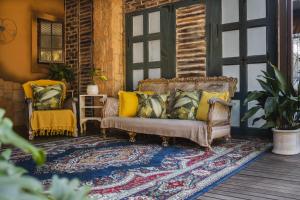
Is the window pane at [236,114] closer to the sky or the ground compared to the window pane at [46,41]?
closer to the ground

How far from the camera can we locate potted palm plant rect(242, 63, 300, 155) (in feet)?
10.8

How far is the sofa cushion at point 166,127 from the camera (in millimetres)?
3507

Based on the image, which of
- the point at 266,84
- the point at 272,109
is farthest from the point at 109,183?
the point at 266,84

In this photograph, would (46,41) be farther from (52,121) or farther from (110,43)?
(52,121)

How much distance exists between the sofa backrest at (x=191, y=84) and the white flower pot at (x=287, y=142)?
1067 mm

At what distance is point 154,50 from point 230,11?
1419 mm

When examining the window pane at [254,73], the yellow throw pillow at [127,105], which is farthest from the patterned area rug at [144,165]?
the window pane at [254,73]

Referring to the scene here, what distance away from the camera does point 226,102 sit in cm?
377

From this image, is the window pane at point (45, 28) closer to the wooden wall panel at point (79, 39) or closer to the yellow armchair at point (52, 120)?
the wooden wall panel at point (79, 39)

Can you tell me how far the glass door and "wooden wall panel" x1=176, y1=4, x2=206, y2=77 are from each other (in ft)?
1.10

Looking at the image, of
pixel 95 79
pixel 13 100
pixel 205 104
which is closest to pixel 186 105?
pixel 205 104

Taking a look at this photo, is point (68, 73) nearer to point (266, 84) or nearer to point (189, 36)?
point (189, 36)

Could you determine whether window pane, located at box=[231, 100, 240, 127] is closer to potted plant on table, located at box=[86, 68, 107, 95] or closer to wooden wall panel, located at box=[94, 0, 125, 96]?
wooden wall panel, located at box=[94, 0, 125, 96]

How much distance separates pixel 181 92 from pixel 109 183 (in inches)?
85.5
